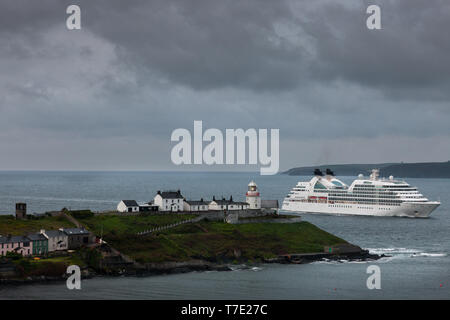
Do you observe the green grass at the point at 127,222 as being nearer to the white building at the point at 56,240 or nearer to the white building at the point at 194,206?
the white building at the point at 194,206

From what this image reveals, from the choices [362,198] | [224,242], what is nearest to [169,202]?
[224,242]

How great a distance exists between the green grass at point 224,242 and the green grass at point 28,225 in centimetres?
955

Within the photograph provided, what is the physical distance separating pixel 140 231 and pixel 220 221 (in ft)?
52.1

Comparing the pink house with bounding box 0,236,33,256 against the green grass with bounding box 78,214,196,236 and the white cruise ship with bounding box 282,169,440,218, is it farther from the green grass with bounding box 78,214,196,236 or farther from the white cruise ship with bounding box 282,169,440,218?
the white cruise ship with bounding box 282,169,440,218

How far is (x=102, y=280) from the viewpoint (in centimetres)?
7394

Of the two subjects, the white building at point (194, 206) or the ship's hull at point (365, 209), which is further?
the ship's hull at point (365, 209)

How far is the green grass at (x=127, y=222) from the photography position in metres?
91.6

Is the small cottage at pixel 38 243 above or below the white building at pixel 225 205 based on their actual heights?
below

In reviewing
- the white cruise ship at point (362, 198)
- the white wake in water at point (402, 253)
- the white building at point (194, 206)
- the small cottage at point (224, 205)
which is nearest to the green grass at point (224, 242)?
the white wake in water at point (402, 253)

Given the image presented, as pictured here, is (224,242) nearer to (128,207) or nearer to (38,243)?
(128,207)

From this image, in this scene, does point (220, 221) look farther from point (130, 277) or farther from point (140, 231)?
point (130, 277)

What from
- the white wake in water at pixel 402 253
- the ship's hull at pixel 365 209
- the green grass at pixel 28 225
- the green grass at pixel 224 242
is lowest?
the white wake in water at pixel 402 253
